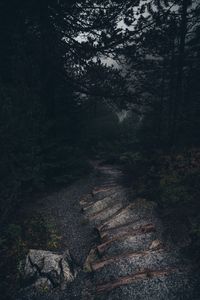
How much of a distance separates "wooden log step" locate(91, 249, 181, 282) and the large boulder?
701 mm

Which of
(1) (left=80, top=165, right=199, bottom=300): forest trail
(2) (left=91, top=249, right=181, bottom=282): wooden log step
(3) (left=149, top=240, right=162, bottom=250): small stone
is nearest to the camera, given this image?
(1) (left=80, top=165, right=199, bottom=300): forest trail

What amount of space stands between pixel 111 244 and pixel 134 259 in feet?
3.09

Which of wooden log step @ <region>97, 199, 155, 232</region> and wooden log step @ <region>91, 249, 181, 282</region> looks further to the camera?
wooden log step @ <region>97, 199, 155, 232</region>

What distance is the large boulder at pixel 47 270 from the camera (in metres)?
7.27

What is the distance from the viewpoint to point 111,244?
8188mm

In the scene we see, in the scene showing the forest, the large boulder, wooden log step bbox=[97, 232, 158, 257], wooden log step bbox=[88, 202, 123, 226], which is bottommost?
the large boulder

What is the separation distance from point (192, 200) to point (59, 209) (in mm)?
5109

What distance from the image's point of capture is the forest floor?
6.64m

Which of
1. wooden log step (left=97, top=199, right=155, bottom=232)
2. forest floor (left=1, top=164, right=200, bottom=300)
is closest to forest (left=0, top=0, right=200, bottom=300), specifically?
wooden log step (left=97, top=199, right=155, bottom=232)

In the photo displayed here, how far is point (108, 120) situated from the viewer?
2334 cm

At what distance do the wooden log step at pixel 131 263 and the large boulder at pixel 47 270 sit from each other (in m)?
0.70

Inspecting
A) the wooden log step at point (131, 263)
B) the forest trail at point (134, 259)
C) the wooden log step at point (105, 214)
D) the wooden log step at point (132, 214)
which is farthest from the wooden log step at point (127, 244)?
the wooden log step at point (105, 214)

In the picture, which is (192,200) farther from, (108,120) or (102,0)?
(108,120)

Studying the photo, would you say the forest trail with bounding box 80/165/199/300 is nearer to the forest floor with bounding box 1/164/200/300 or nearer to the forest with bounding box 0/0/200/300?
the forest floor with bounding box 1/164/200/300
